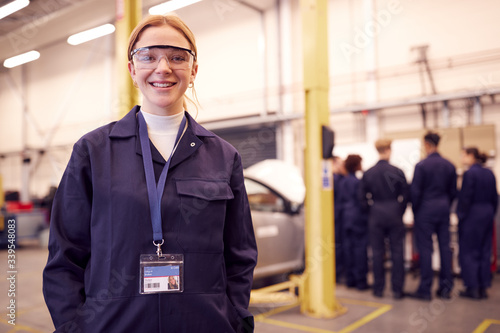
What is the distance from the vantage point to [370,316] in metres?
4.02

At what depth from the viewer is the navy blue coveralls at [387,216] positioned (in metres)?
4.62

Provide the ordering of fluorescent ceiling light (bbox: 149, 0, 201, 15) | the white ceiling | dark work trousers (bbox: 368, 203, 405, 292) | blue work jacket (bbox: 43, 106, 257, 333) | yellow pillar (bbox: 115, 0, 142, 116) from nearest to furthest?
blue work jacket (bbox: 43, 106, 257, 333)
yellow pillar (bbox: 115, 0, 142, 116)
dark work trousers (bbox: 368, 203, 405, 292)
fluorescent ceiling light (bbox: 149, 0, 201, 15)
the white ceiling

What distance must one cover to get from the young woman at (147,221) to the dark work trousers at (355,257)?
13.5 ft

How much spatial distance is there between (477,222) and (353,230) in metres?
1.43

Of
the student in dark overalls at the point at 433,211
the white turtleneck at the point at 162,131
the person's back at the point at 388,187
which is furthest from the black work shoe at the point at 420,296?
the white turtleneck at the point at 162,131

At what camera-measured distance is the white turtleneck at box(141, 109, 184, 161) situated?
129cm

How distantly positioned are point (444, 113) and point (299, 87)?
3343mm

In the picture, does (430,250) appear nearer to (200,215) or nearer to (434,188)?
(434,188)

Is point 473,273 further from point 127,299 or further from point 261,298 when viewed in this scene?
point 127,299

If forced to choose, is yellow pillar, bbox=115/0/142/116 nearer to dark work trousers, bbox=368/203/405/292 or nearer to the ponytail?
dark work trousers, bbox=368/203/405/292

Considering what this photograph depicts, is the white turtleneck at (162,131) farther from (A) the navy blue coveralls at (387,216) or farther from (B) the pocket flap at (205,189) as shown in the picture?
(A) the navy blue coveralls at (387,216)

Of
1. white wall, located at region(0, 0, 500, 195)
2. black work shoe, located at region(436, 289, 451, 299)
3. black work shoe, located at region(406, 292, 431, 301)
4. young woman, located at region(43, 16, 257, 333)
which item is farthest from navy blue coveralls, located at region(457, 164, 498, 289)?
young woman, located at region(43, 16, 257, 333)

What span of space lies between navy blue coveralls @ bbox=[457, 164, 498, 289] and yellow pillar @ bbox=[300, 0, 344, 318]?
5.86 feet

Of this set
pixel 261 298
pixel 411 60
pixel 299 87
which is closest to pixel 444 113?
pixel 411 60
